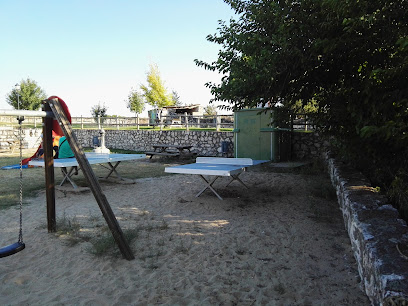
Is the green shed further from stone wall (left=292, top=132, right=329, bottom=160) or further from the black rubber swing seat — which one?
the black rubber swing seat

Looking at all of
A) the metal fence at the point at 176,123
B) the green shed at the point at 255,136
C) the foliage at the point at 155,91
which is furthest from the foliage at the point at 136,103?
the green shed at the point at 255,136

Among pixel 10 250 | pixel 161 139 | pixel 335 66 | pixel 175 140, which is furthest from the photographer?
pixel 161 139

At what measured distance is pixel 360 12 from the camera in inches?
116

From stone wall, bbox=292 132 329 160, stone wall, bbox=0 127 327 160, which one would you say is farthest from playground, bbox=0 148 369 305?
stone wall, bbox=0 127 327 160

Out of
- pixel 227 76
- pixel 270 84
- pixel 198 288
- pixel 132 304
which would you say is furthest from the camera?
pixel 227 76

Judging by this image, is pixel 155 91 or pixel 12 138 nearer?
pixel 12 138

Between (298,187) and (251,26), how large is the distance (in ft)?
11.4

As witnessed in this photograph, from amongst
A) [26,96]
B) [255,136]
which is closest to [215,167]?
[255,136]

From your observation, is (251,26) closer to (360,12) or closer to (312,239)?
(360,12)

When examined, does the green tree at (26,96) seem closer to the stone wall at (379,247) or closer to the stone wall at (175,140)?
the stone wall at (175,140)

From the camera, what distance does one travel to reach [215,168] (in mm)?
5836

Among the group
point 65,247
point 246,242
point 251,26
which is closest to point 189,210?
point 246,242

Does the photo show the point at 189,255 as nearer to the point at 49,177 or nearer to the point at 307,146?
the point at 49,177

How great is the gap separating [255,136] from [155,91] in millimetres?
24462
